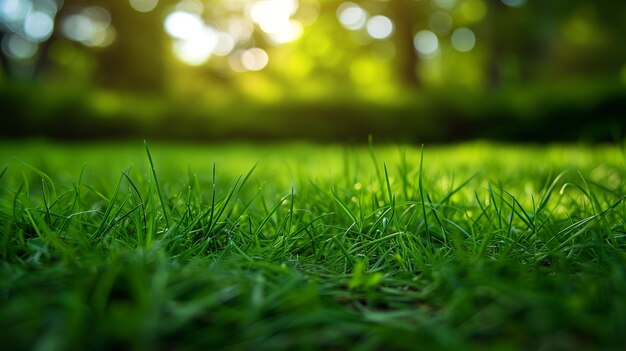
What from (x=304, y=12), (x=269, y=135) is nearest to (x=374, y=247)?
(x=269, y=135)

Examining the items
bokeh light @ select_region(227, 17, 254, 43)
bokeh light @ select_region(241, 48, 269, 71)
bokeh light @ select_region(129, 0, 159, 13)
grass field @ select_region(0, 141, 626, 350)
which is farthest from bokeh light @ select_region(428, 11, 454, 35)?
grass field @ select_region(0, 141, 626, 350)

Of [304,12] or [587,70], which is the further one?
[587,70]

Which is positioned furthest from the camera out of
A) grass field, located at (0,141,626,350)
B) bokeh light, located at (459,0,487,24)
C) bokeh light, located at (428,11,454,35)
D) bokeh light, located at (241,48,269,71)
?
bokeh light, located at (241,48,269,71)

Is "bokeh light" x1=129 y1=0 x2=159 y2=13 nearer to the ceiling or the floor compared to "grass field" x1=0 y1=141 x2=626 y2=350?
nearer to the ceiling

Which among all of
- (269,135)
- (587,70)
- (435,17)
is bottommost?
(269,135)

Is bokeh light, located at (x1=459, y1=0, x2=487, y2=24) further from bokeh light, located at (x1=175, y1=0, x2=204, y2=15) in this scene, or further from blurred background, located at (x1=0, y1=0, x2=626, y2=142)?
bokeh light, located at (x1=175, y1=0, x2=204, y2=15)

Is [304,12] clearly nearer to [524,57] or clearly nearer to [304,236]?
[524,57]

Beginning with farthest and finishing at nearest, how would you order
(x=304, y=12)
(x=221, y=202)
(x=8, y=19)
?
1. (x=8, y=19)
2. (x=304, y=12)
3. (x=221, y=202)

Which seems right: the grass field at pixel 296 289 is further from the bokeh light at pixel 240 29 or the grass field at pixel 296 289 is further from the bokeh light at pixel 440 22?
the bokeh light at pixel 240 29
